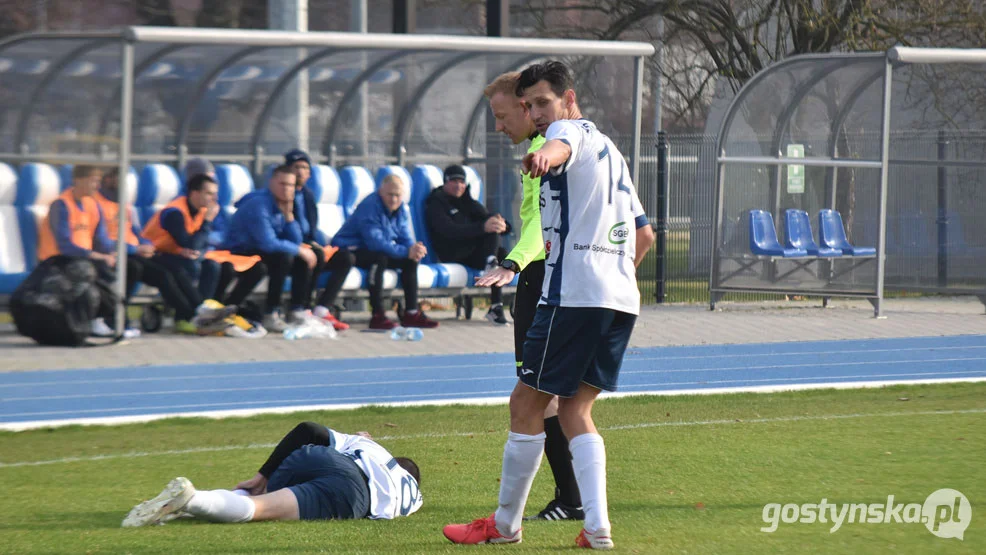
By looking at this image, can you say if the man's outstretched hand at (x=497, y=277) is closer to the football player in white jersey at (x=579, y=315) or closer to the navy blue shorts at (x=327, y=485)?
the football player in white jersey at (x=579, y=315)

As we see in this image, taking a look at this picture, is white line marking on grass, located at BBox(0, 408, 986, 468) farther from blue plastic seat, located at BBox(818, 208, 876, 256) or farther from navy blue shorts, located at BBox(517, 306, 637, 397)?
blue plastic seat, located at BBox(818, 208, 876, 256)

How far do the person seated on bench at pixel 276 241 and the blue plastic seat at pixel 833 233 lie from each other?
607 centimetres

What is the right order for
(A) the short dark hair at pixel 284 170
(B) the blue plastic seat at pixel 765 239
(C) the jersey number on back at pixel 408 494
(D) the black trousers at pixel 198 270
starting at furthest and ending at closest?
(B) the blue plastic seat at pixel 765 239
(A) the short dark hair at pixel 284 170
(D) the black trousers at pixel 198 270
(C) the jersey number on back at pixel 408 494

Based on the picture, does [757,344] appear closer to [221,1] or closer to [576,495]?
[576,495]

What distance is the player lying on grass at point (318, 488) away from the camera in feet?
18.2

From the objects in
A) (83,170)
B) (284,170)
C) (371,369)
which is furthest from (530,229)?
(284,170)

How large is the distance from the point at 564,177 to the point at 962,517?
2.21m

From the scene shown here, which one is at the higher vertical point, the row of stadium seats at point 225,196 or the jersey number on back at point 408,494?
the row of stadium seats at point 225,196

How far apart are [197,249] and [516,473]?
851 centimetres

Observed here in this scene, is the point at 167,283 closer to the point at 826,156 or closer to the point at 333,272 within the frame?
the point at 333,272

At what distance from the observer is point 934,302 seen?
16703mm

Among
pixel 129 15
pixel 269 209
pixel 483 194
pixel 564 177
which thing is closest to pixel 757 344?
pixel 483 194

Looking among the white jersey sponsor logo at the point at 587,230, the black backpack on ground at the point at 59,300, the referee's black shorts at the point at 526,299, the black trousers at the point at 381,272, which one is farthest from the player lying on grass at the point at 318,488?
the black trousers at the point at 381,272

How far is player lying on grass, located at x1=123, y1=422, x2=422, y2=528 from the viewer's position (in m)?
5.55
